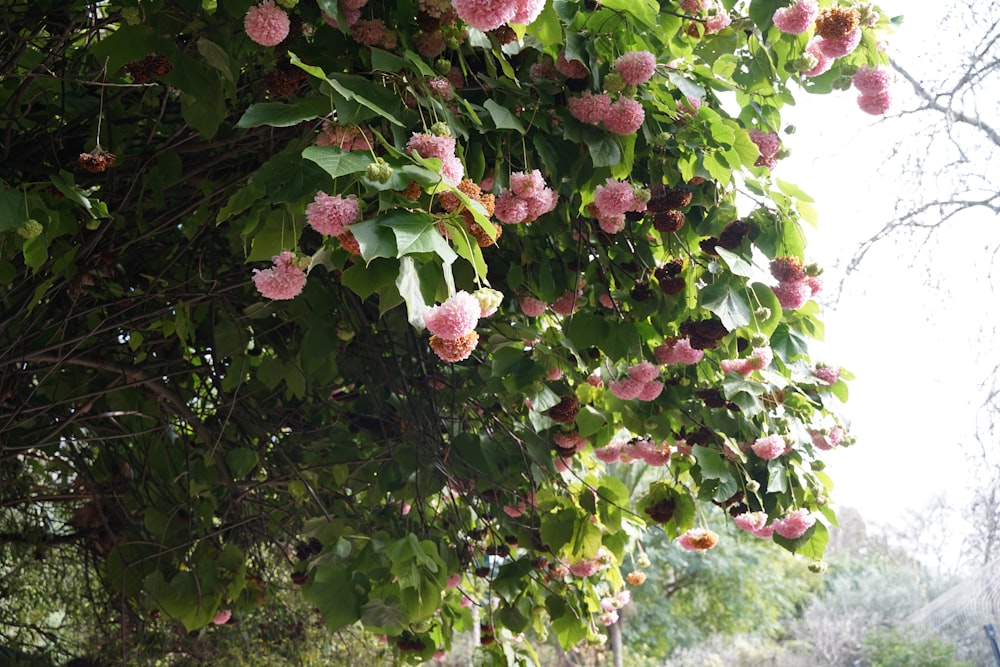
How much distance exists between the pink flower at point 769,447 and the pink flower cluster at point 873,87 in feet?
2.45

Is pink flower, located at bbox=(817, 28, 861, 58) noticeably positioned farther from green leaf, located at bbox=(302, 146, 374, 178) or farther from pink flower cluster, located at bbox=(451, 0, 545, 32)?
green leaf, located at bbox=(302, 146, 374, 178)

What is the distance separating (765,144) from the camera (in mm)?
1864

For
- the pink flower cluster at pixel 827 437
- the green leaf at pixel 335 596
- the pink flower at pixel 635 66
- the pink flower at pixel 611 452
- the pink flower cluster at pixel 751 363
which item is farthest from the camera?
the pink flower at pixel 611 452

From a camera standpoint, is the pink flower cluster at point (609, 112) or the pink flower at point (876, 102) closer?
the pink flower cluster at point (609, 112)

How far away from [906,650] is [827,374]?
28.9 ft

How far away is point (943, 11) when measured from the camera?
436 cm

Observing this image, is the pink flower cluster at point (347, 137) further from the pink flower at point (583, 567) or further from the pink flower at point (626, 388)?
the pink flower at point (583, 567)


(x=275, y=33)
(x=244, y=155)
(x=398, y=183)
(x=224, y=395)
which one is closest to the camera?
(x=398, y=183)

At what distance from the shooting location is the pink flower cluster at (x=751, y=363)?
6.45 feet

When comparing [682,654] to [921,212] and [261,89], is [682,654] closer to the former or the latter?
[921,212]

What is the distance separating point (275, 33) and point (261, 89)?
0.61 m

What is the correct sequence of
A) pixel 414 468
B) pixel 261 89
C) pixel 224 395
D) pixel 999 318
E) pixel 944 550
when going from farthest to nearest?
1. pixel 944 550
2. pixel 999 318
3. pixel 224 395
4. pixel 414 468
5. pixel 261 89

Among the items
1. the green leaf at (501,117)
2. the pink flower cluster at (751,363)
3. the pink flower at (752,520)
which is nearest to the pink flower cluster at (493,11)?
the green leaf at (501,117)

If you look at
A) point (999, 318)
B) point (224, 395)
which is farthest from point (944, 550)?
point (224, 395)
